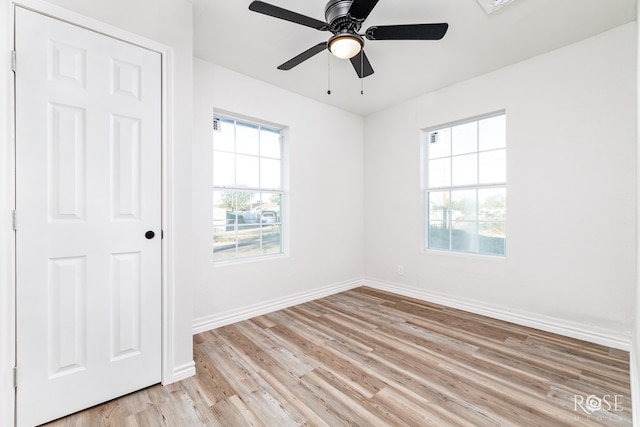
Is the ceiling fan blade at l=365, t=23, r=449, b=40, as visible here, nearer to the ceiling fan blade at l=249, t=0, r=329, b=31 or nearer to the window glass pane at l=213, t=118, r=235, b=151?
the ceiling fan blade at l=249, t=0, r=329, b=31

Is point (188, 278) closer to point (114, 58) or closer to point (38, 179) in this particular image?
point (38, 179)

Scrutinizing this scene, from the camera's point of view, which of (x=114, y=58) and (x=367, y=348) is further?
(x=367, y=348)

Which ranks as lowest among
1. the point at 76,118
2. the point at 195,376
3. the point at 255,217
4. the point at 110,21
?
the point at 195,376

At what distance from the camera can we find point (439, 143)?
3.75 m

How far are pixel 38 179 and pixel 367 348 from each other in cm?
257

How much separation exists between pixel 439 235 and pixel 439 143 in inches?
48.0

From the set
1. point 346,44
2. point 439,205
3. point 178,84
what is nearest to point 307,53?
point 346,44

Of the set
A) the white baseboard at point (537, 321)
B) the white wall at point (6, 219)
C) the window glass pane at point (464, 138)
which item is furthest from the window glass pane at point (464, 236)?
the white wall at point (6, 219)

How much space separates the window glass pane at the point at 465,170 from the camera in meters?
3.41

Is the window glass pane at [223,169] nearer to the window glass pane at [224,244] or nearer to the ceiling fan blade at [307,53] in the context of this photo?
the window glass pane at [224,244]

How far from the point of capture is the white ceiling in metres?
2.18

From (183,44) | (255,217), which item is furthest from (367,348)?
(183,44)

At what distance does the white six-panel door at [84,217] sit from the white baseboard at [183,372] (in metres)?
0.13

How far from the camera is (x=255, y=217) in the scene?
3.41 meters
